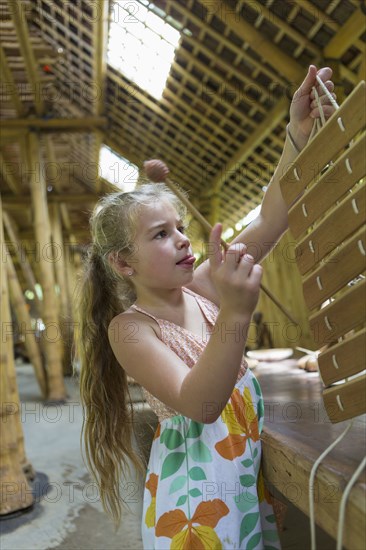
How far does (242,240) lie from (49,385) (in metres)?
5.65

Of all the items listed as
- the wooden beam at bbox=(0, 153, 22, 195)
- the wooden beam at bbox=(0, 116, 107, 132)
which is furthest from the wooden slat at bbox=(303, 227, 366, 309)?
the wooden beam at bbox=(0, 153, 22, 195)

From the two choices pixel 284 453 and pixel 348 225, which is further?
pixel 284 453

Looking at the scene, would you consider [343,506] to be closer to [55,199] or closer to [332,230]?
[332,230]

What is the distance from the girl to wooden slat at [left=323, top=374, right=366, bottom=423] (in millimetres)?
149

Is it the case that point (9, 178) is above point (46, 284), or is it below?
above

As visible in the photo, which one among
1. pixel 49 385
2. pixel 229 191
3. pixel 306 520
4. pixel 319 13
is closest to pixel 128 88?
pixel 229 191

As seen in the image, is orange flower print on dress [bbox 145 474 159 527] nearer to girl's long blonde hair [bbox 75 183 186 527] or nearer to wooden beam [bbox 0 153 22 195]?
girl's long blonde hair [bbox 75 183 186 527]

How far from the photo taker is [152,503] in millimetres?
1092

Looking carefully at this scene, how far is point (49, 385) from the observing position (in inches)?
A: 254

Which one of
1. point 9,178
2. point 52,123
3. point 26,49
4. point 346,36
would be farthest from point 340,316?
point 9,178

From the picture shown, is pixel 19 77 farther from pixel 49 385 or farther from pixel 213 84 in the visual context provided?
pixel 49 385

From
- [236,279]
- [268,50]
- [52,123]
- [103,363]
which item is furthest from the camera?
[52,123]

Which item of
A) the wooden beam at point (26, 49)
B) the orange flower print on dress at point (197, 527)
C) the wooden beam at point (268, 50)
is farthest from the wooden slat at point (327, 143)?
the wooden beam at point (26, 49)

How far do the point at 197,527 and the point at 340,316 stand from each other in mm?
506
